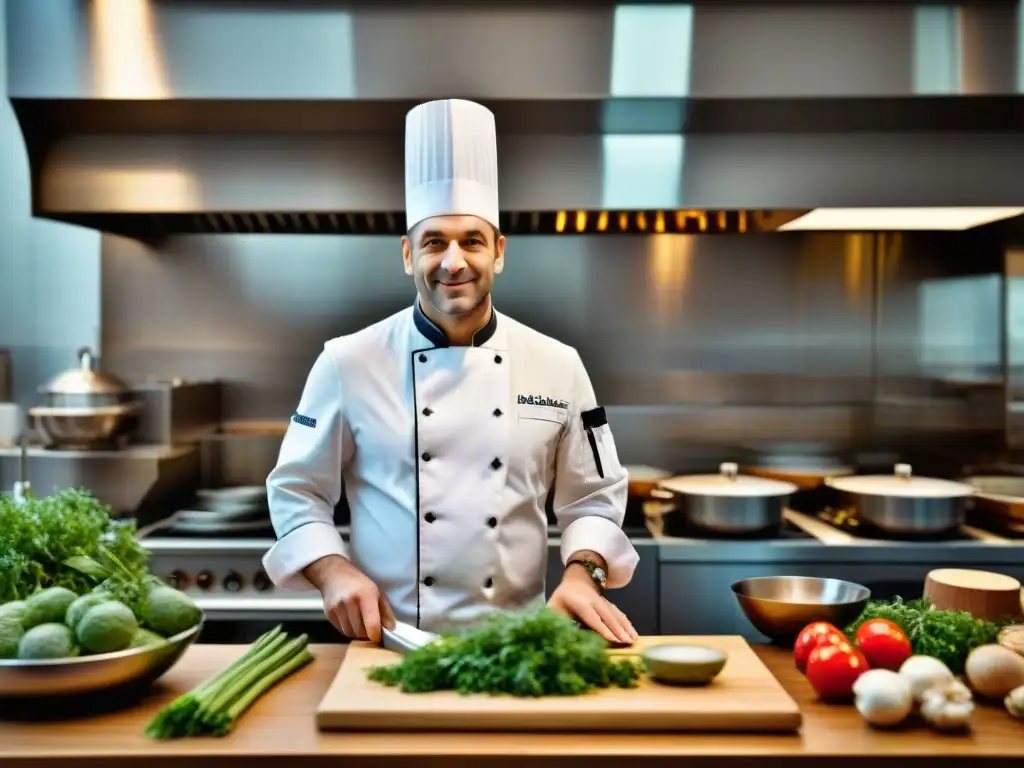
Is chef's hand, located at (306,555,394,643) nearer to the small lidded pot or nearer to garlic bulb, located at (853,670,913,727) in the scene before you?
garlic bulb, located at (853,670,913,727)

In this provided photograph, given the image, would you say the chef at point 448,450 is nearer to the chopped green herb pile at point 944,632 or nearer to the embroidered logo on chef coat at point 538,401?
the embroidered logo on chef coat at point 538,401

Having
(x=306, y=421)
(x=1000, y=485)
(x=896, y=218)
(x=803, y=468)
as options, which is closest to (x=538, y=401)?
(x=306, y=421)

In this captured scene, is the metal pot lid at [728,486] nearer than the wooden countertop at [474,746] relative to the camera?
No

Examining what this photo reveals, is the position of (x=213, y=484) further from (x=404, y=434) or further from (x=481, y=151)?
(x=481, y=151)

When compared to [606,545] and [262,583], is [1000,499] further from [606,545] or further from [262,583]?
[262,583]

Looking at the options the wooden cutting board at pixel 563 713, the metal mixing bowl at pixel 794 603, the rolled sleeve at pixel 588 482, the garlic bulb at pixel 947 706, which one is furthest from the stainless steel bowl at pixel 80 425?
the garlic bulb at pixel 947 706

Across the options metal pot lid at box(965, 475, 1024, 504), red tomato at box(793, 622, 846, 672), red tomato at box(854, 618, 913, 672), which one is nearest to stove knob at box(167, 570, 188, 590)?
red tomato at box(793, 622, 846, 672)

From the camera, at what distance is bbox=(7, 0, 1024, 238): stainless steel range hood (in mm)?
2846

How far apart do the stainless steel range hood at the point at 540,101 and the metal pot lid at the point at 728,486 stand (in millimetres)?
865

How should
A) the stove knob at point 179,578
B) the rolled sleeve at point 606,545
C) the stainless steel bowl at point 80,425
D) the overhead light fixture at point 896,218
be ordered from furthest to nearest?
the overhead light fixture at point 896,218, the stainless steel bowl at point 80,425, the stove knob at point 179,578, the rolled sleeve at point 606,545

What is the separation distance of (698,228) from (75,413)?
2.13m

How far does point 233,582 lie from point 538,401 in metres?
1.28

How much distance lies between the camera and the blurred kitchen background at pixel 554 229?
2.85 meters

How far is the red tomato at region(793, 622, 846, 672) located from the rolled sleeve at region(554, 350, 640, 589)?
0.44 metres
